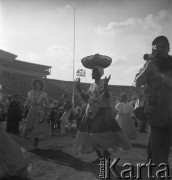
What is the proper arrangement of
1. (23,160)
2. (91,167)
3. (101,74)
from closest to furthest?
(23,160), (91,167), (101,74)

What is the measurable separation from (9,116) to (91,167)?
958 centimetres

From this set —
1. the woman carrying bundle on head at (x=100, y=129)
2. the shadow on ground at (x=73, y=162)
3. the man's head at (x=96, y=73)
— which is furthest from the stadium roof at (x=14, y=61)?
the woman carrying bundle on head at (x=100, y=129)

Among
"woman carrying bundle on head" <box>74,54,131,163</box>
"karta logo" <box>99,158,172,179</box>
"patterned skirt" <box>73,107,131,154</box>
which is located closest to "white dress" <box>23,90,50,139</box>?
"woman carrying bundle on head" <box>74,54,131,163</box>

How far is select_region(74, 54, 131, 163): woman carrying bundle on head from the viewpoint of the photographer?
643 centimetres

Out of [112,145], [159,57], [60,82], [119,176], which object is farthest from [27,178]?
[60,82]

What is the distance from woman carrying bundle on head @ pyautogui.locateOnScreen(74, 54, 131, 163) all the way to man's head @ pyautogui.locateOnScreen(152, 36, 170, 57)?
11.1 ft

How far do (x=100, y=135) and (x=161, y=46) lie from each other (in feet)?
11.4

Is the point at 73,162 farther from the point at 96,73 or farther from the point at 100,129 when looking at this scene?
the point at 96,73

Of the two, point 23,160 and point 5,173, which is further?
point 23,160

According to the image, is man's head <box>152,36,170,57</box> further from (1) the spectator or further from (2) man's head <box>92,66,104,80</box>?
(2) man's head <box>92,66,104,80</box>

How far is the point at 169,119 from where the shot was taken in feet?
10.3

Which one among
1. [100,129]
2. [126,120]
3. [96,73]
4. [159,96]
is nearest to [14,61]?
[126,120]

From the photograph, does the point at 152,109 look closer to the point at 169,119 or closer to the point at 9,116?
the point at 169,119

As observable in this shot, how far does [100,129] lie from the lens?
647 cm
